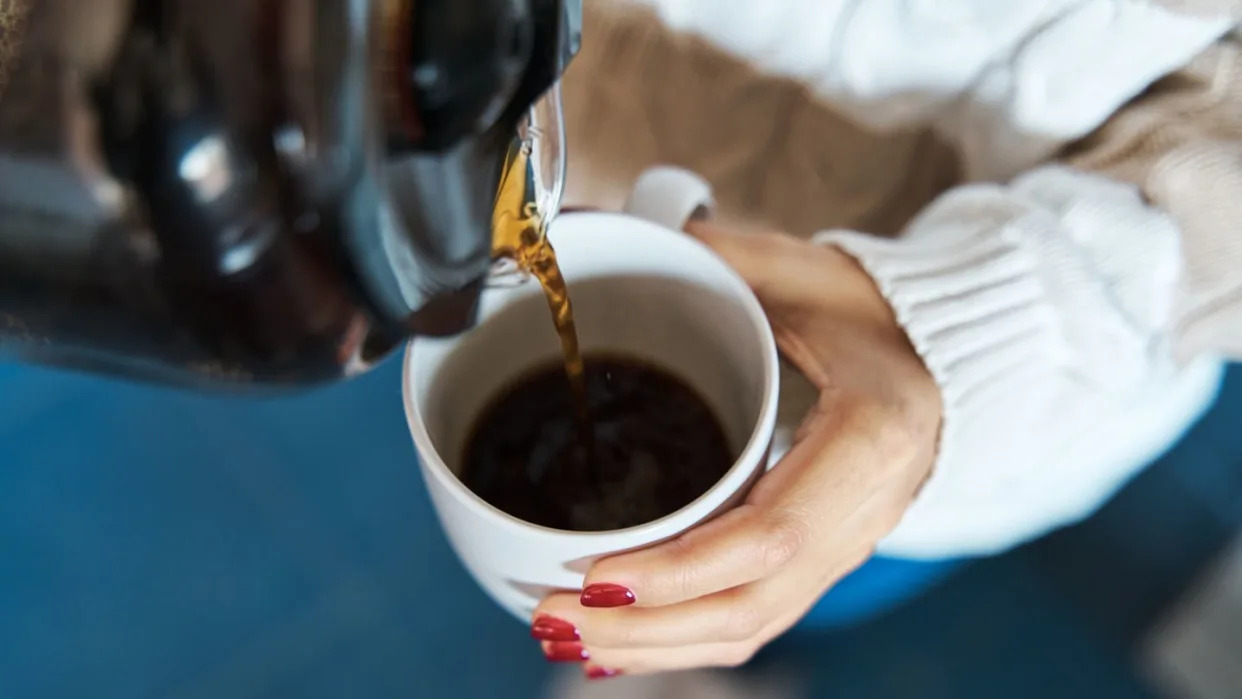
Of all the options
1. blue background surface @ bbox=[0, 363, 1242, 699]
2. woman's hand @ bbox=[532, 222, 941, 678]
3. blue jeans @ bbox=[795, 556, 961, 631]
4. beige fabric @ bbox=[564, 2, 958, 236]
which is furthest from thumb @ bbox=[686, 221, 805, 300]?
blue background surface @ bbox=[0, 363, 1242, 699]

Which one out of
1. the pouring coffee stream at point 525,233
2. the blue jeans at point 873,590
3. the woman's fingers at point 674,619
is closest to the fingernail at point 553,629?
the woman's fingers at point 674,619

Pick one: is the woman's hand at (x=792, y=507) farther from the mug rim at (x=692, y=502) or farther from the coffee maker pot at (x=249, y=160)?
the coffee maker pot at (x=249, y=160)

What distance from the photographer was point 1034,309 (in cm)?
41

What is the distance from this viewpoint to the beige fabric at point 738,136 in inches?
20.0

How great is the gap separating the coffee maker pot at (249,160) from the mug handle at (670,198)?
0.65 feet

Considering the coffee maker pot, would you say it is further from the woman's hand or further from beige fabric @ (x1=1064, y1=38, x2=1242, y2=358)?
beige fabric @ (x1=1064, y1=38, x2=1242, y2=358)

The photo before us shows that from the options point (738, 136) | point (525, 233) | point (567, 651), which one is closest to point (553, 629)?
point (567, 651)

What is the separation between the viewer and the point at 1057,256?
0.41m

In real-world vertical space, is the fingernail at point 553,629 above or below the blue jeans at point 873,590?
above

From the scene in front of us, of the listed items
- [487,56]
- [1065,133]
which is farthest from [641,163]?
[487,56]

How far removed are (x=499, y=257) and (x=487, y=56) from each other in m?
Answer: 0.09

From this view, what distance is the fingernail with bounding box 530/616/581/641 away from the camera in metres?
0.35

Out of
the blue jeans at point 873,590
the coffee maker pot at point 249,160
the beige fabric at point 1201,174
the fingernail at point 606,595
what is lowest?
the blue jeans at point 873,590

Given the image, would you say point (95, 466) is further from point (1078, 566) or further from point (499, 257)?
point (1078, 566)
